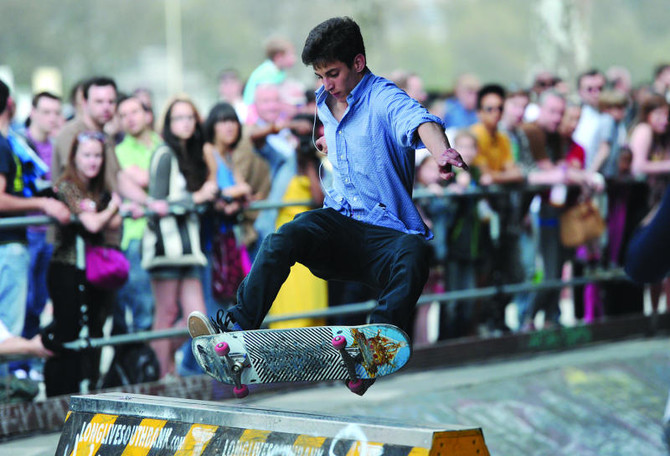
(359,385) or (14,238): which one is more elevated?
Answer: (14,238)

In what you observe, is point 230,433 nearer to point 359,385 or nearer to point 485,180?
point 359,385

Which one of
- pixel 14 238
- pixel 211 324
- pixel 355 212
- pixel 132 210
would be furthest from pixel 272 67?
pixel 211 324

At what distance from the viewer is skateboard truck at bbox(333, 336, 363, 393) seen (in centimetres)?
540

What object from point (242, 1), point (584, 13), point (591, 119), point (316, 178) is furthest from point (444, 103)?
point (242, 1)

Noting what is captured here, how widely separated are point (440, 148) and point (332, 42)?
0.78m

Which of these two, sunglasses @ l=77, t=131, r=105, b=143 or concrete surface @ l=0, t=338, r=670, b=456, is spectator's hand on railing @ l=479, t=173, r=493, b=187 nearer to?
concrete surface @ l=0, t=338, r=670, b=456

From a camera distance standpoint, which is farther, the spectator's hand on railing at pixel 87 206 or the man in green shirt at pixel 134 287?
the man in green shirt at pixel 134 287

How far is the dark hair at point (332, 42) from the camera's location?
17.8 ft

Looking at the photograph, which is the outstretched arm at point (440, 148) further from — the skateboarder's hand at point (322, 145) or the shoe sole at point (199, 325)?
the shoe sole at point (199, 325)

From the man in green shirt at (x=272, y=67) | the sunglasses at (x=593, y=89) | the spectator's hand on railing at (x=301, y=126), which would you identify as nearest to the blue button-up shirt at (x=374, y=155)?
the spectator's hand on railing at (x=301, y=126)

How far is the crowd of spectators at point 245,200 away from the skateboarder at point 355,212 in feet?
1.40

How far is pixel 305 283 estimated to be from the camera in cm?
909

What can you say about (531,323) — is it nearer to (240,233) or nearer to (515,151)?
(515,151)

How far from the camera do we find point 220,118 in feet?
29.7
